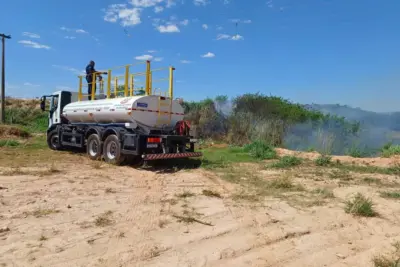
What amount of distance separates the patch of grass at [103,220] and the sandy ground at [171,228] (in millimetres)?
15

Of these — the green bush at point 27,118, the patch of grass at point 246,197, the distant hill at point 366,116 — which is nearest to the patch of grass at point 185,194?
the patch of grass at point 246,197

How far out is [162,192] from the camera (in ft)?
25.2

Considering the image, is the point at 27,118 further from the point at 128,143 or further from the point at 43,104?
the point at 128,143

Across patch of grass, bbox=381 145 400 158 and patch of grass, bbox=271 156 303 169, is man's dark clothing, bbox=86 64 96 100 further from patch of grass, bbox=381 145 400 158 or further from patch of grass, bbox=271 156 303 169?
patch of grass, bbox=381 145 400 158

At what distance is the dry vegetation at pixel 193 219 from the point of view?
4.19 metres

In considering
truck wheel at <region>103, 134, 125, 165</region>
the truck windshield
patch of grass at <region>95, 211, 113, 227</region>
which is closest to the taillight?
truck wheel at <region>103, 134, 125, 165</region>

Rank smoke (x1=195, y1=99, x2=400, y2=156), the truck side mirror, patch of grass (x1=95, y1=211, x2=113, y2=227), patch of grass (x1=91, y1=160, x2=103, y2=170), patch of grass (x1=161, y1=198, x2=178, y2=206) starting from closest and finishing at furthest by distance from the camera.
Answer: patch of grass (x1=95, y1=211, x2=113, y2=227) < patch of grass (x1=161, y1=198, x2=178, y2=206) < patch of grass (x1=91, y1=160, x2=103, y2=170) < the truck side mirror < smoke (x1=195, y1=99, x2=400, y2=156)

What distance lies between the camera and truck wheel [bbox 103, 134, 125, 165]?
37.0 ft

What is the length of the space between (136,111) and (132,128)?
0.59 m

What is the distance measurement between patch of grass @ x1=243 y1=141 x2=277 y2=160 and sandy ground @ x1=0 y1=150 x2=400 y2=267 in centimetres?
618

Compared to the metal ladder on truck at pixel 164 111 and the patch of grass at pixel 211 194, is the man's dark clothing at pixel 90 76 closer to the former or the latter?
the metal ladder on truck at pixel 164 111

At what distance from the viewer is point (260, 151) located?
48.8 feet

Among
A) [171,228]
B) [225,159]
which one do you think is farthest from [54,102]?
[171,228]

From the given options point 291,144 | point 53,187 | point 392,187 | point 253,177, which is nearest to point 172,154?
point 253,177
